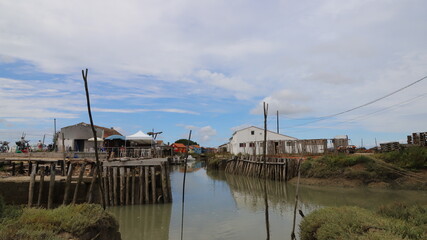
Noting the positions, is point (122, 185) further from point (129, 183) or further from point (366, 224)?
point (366, 224)

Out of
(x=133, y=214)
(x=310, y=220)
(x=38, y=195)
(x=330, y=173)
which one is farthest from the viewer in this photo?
(x=330, y=173)

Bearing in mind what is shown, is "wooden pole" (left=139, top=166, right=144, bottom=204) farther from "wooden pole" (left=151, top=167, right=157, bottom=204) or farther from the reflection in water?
"wooden pole" (left=151, top=167, right=157, bottom=204)

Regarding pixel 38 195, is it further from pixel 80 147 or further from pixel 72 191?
pixel 80 147

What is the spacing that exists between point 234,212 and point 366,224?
8.81 meters

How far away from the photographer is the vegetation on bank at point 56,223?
537 cm

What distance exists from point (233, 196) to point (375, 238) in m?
15.2

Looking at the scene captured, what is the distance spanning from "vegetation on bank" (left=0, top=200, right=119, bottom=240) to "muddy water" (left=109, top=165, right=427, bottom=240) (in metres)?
3.28

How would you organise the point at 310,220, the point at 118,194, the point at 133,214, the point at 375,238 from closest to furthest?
the point at 375,238
the point at 310,220
the point at 133,214
the point at 118,194

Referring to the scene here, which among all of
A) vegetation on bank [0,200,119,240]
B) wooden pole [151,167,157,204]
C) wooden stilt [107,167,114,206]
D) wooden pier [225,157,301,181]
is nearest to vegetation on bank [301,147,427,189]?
wooden pier [225,157,301,181]

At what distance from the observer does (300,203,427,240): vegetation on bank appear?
5.86 meters

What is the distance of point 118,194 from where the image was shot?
49.1ft

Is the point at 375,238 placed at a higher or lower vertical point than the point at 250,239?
higher

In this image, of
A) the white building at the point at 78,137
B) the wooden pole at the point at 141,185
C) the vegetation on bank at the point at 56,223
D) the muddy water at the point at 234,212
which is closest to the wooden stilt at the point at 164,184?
the muddy water at the point at 234,212

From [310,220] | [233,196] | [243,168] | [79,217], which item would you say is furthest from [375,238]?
[243,168]
